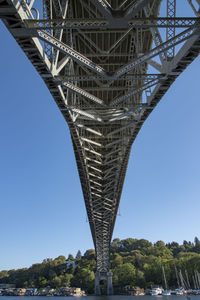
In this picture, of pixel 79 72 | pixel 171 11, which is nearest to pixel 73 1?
pixel 79 72

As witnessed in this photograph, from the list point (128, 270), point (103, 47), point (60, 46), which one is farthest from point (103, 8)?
point (128, 270)

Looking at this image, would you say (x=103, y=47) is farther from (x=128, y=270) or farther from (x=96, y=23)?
(x=128, y=270)

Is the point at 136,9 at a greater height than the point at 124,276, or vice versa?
the point at 124,276

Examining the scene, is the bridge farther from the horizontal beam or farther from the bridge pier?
the bridge pier

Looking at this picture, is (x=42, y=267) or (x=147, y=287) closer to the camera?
(x=147, y=287)

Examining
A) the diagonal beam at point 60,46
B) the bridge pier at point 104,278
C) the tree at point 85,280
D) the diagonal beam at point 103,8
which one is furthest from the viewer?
the tree at point 85,280

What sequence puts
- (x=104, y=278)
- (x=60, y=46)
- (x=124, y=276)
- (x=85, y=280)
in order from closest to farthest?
(x=60, y=46) < (x=104, y=278) < (x=124, y=276) < (x=85, y=280)

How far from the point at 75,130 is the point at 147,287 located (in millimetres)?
67602

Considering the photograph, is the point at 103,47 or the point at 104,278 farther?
the point at 104,278

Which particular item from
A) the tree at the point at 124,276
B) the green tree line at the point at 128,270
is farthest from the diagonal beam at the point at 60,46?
the tree at the point at 124,276

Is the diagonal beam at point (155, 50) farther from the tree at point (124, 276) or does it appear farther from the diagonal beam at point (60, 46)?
the tree at point (124, 276)

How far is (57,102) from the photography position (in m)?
14.4

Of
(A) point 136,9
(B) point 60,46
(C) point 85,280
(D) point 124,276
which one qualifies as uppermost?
(C) point 85,280

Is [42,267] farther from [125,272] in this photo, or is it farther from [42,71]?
[42,71]
